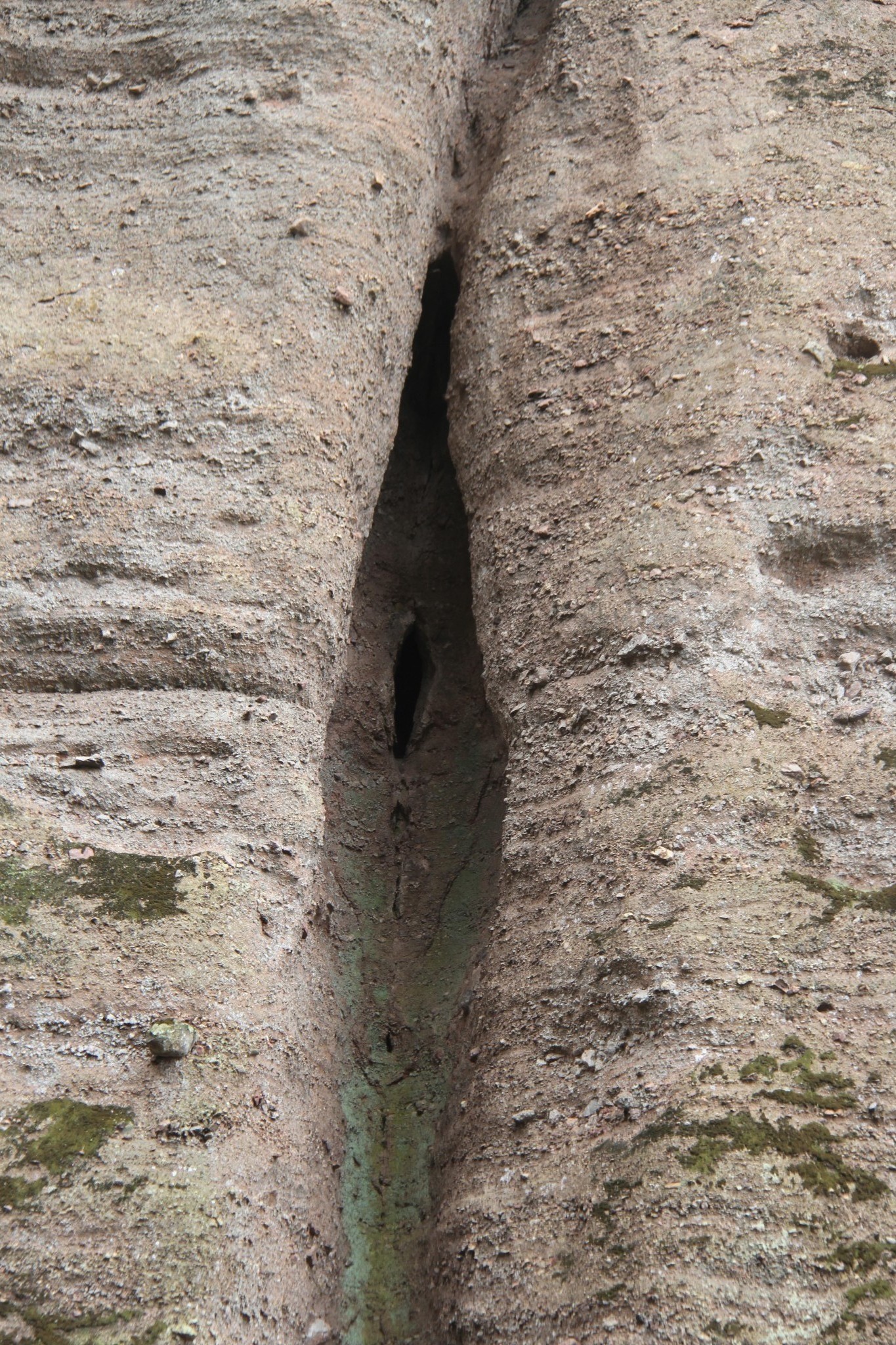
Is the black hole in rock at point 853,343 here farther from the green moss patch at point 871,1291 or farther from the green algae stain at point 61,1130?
the green algae stain at point 61,1130

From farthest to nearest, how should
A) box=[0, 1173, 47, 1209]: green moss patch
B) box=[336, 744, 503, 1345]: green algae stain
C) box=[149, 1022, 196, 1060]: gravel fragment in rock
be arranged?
box=[336, 744, 503, 1345]: green algae stain, box=[149, 1022, 196, 1060]: gravel fragment in rock, box=[0, 1173, 47, 1209]: green moss patch

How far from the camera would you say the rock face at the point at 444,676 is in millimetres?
3070

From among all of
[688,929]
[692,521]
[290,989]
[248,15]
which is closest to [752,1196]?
[688,929]

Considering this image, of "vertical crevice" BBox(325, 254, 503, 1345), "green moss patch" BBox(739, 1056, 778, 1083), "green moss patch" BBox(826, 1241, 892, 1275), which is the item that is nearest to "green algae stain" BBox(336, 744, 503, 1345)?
"vertical crevice" BBox(325, 254, 503, 1345)

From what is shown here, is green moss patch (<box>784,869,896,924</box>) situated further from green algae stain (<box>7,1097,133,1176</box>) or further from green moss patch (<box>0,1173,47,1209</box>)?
green moss patch (<box>0,1173,47,1209</box>)

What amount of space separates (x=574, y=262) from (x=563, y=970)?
2386 millimetres

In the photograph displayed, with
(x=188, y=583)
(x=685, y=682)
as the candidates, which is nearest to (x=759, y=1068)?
(x=685, y=682)

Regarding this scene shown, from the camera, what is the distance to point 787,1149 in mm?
2936

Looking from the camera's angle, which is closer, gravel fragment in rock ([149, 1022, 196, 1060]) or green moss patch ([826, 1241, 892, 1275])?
green moss patch ([826, 1241, 892, 1275])

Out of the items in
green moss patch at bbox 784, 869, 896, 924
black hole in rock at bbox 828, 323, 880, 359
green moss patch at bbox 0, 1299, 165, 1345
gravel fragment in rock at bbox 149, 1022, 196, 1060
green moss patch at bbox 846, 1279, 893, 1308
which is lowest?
green moss patch at bbox 0, 1299, 165, 1345

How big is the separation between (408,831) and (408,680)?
2.02 ft

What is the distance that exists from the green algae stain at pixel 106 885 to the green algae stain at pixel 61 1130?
17.7 inches

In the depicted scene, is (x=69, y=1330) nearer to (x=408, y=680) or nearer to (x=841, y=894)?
(x=841, y=894)

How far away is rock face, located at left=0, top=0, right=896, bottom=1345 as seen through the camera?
3.07m
